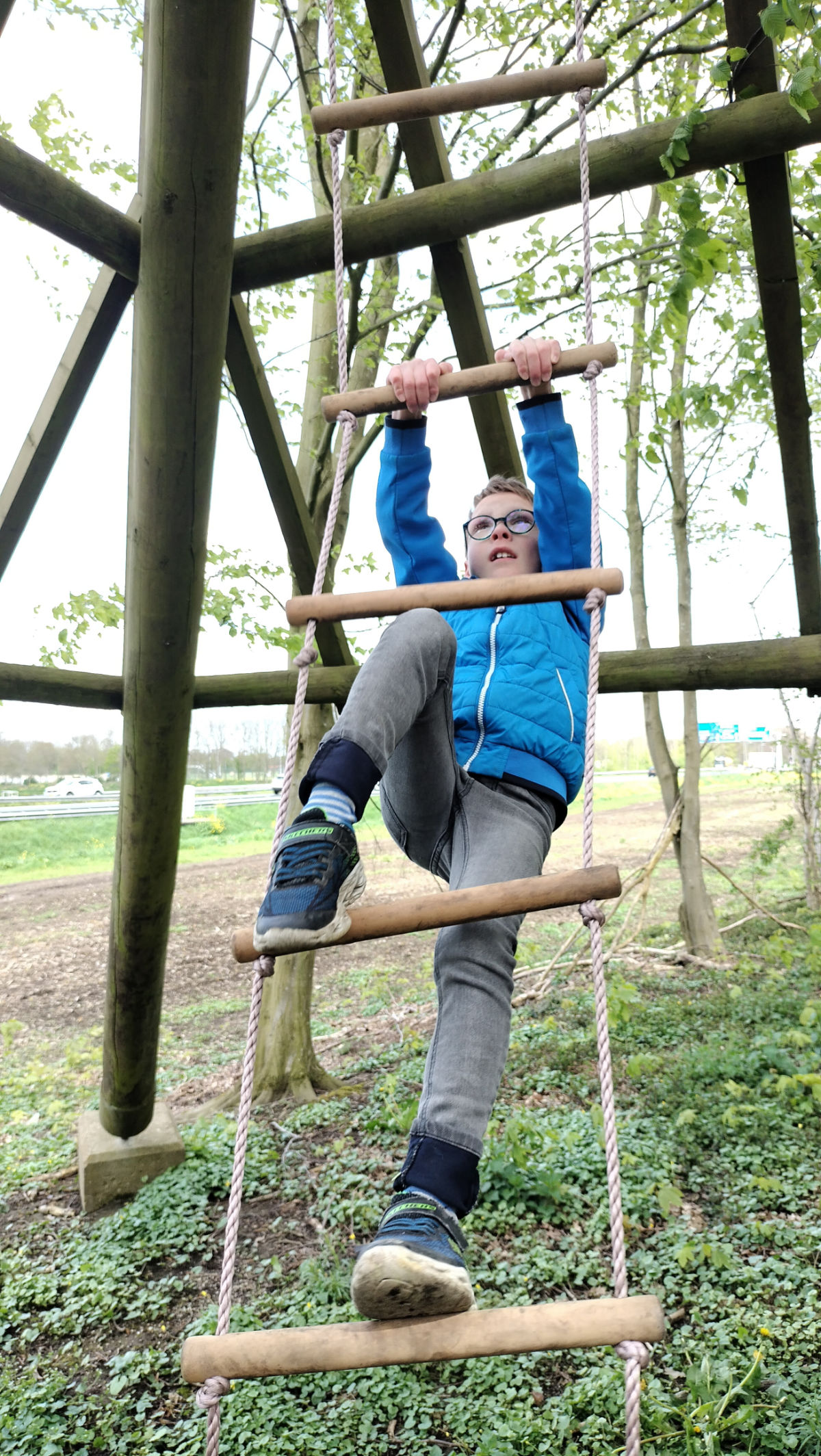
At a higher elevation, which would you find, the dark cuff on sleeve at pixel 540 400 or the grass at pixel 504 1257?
the dark cuff on sleeve at pixel 540 400

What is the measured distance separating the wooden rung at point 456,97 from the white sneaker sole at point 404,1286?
1.96 m

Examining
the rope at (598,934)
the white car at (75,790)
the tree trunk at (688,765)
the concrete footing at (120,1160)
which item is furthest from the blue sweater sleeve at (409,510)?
the white car at (75,790)

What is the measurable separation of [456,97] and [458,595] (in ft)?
3.52

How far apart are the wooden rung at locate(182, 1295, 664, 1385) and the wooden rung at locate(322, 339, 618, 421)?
143 cm

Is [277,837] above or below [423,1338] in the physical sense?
above

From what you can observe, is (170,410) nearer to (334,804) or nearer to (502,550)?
(502,550)

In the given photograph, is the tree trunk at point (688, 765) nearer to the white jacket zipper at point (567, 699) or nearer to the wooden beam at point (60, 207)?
the white jacket zipper at point (567, 699)

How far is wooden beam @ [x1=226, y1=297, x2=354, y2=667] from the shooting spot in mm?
2660

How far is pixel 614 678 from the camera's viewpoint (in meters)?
3.07

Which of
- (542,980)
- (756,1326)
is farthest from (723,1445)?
(542,980)

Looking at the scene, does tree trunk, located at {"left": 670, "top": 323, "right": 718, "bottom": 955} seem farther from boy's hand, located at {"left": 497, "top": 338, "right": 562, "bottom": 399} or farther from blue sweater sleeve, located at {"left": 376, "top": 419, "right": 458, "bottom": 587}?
boy's hand, located at {"left": 497, "top": 338, "right": 562, "bottom": 399}

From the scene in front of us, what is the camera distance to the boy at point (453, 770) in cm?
134

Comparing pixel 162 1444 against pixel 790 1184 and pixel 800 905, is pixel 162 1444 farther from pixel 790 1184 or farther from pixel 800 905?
pixel 800 905

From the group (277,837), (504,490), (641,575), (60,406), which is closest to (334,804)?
(277,837)
